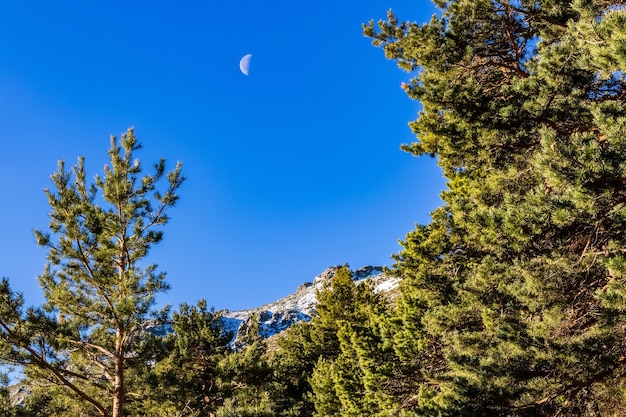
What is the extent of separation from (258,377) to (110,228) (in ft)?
25.2

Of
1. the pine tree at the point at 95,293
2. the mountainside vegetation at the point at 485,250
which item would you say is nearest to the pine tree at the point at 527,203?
the mountainside vegetation at the point at 485,250

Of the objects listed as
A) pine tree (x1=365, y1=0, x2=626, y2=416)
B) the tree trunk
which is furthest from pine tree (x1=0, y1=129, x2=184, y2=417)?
pine tree (x1=365, y1=0, x2=626, y2=416)

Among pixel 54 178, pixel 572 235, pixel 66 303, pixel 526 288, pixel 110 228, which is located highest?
pixel 54 178

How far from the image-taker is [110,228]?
10852 millimetres

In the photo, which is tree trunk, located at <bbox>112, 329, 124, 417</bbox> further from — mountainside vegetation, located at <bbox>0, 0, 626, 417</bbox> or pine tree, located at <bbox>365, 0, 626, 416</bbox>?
pine tree, located at <bbox>365, 0, 626, 416</bbox>

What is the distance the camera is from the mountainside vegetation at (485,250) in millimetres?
6871

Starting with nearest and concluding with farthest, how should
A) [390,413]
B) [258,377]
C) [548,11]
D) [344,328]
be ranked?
[548,11] → [258,377] → [390,413] → [344,328]

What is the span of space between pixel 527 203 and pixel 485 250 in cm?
452

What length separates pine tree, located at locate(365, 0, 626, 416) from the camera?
6430 millimetres

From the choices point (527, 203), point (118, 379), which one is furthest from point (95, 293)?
point (527, 203)

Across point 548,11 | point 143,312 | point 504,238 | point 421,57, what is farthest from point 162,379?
point 548,11

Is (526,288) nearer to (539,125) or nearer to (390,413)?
(539,125)

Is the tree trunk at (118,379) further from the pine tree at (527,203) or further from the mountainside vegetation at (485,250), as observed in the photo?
the pine tree at (527,203)

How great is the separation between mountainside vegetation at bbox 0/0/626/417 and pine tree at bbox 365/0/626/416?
41 mm
